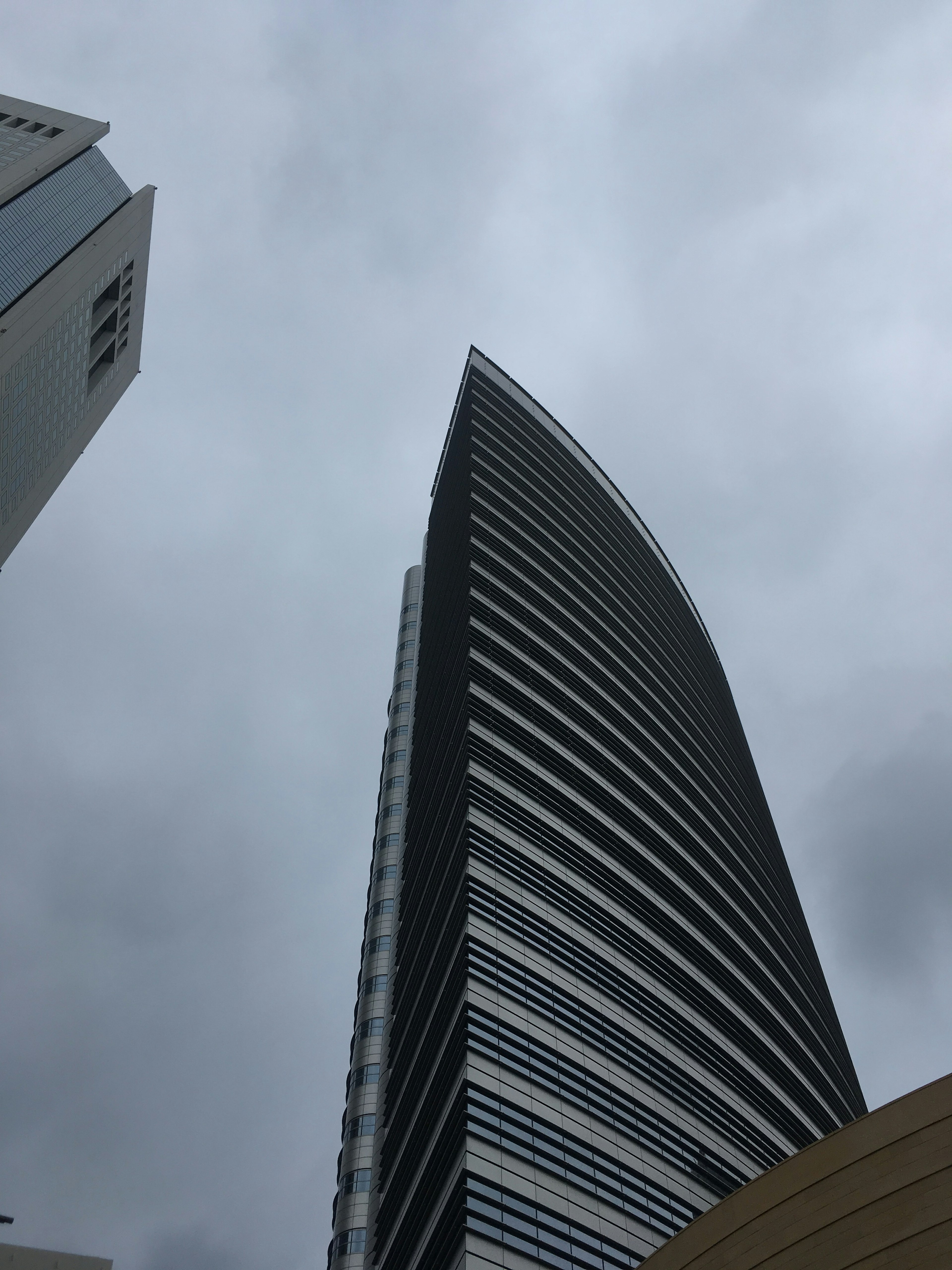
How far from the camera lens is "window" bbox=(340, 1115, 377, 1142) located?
236ft

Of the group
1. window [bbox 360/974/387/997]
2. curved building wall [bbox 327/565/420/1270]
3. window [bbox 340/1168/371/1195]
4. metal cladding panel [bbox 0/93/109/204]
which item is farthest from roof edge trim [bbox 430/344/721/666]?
window [bbox 340/1168/371/1195]

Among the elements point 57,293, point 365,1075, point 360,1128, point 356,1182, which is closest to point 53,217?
point 57,293

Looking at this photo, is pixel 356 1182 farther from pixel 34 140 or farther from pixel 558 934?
pixel 34 140

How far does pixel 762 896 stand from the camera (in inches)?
3312

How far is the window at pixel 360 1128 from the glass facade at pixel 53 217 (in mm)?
63009

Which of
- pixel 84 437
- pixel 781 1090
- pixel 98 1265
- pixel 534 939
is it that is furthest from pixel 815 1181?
pixel 84 437

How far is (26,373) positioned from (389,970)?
53.2m

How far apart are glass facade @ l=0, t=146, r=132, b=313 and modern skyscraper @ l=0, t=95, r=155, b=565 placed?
0.35 ft

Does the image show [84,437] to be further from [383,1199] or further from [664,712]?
[383,1199]

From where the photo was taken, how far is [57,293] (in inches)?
3088

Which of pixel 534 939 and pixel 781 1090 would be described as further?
pixel 781 1090

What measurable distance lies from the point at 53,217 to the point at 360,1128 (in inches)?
2893

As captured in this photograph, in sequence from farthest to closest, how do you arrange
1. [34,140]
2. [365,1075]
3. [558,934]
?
[34,140], [365,1075], [558,934]

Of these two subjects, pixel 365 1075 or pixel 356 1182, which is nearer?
pixel 356 1182
